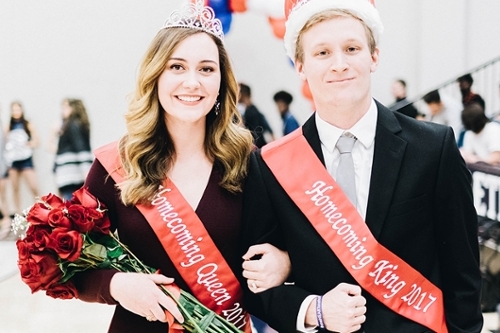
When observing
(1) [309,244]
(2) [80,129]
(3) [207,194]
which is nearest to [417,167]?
(1) [309,244]

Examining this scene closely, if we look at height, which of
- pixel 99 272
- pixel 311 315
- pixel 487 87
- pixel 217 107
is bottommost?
pixel 311 315

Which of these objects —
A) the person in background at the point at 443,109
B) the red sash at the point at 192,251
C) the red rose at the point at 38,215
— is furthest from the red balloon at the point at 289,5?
the person in background at the point at 443,109

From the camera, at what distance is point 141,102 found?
5.77 feet

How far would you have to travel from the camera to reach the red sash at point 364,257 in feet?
4.90

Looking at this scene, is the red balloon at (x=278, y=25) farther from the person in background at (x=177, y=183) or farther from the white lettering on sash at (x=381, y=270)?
the white lettering on sash at (x=381, y=270)

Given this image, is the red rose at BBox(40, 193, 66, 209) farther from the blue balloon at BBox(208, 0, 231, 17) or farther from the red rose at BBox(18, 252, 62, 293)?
the blue balloon at BBox(208, 0, 231, 17)

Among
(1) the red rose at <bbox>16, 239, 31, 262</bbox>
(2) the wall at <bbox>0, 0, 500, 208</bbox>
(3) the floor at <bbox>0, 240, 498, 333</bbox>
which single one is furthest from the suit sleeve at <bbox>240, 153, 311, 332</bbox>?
(2) the wall at <bbox>0, 0, 500, 208</bbox>

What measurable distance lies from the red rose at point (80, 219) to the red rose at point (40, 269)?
10 centimetres

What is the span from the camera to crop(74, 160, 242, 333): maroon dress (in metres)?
1.71

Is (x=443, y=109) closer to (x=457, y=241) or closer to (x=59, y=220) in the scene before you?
(x=457, y=241)

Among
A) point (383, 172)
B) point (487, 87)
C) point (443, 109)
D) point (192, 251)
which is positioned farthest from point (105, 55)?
point (383, 172)

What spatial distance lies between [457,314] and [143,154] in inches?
38.0

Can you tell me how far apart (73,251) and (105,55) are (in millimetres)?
7021

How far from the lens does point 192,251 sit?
173 centimetres
